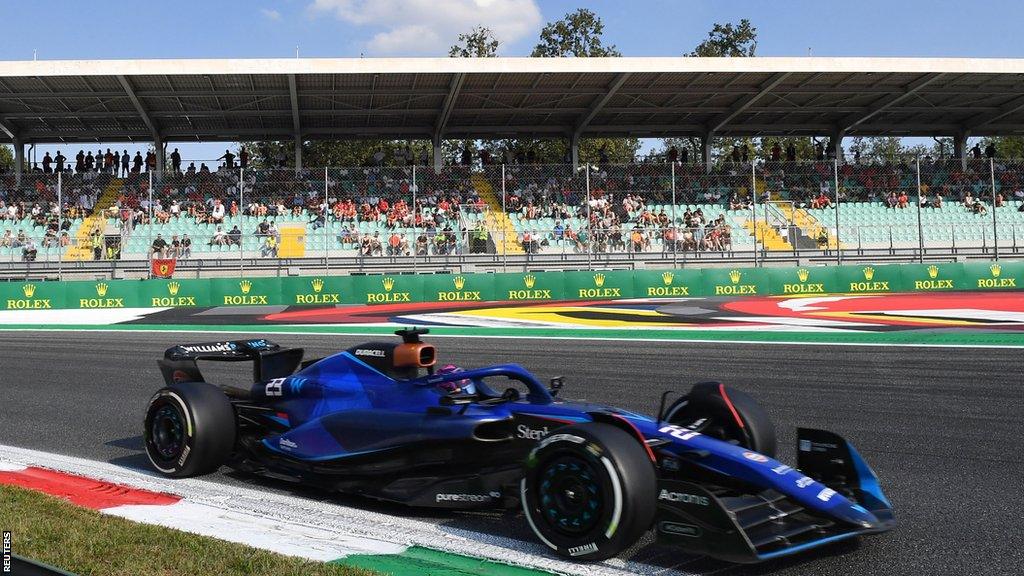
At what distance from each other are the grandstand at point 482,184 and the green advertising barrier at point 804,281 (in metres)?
1.75

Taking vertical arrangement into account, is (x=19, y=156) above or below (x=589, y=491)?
above

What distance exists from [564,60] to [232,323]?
1439 centimetres

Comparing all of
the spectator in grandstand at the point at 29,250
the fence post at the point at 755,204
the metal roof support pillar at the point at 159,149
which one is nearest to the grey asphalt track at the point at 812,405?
the spectator in grandstand at the point at 29,250

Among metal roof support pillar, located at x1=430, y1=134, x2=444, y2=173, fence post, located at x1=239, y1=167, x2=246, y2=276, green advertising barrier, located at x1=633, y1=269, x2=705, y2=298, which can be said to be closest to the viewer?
green advertising barrier, located at x1=633, y1=269, x2=705, y2=298

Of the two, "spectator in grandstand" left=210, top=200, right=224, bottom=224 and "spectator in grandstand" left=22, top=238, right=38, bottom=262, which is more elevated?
"spectator in grandstand" left=210, top=200, right=224, bottom=224

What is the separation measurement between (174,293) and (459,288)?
21.9 feet

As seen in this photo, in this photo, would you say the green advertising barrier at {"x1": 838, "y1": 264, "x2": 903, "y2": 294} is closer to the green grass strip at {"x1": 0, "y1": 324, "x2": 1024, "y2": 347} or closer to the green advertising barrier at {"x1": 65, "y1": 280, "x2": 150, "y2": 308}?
the green grass strip at {"x1": 0, "y1": 324, "x2": 1024, "y2": 347}

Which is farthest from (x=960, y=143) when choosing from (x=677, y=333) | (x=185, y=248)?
(x=185, y=248)

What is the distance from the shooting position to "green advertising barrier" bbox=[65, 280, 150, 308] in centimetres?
2048

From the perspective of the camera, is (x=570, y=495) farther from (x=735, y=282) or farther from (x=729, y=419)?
(x=735, y=282)

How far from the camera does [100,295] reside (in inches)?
808

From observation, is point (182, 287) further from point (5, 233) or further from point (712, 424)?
point (712, 424)

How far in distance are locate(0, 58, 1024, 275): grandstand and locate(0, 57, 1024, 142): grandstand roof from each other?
10 cm

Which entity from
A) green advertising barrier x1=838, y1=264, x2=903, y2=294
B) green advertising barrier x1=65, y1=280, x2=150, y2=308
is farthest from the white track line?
green advertising barrier x1=838, y1=264, x2=903, y2=294
